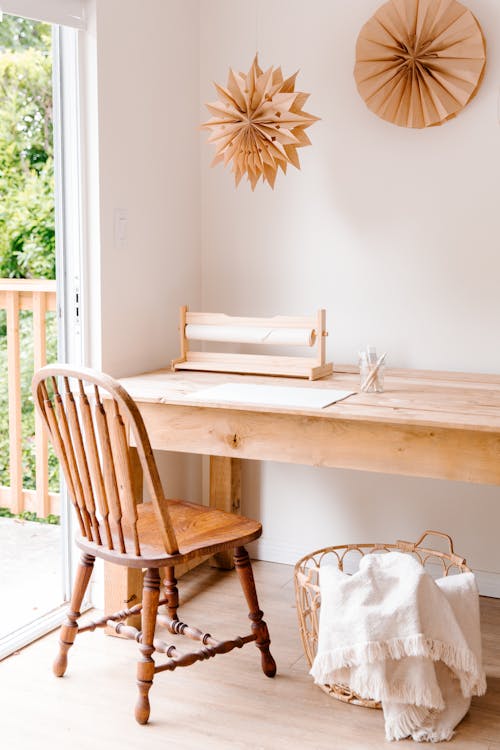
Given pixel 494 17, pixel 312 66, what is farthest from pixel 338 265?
pixel 494 17

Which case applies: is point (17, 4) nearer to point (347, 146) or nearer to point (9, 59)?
point (9, 59)

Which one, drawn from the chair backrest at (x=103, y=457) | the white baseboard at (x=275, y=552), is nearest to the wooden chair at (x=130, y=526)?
the chair backrest at (x=103, y=457)

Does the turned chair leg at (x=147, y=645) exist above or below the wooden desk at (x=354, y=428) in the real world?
below

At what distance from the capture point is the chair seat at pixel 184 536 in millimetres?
2102

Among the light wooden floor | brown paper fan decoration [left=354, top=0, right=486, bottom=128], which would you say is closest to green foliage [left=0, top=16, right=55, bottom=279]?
brown paper fan decoration [left=354, top=0, right=486, bottom=128]

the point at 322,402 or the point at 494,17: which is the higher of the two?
the point at 494,17

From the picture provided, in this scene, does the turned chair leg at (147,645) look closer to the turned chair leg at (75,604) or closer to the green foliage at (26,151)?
the turned chair leg at (75,604)

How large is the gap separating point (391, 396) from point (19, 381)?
1.36 metres

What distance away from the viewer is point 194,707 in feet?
7.36

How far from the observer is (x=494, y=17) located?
2.76m

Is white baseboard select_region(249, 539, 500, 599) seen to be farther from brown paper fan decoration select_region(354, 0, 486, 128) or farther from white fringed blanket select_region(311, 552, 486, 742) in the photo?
brown paper fan decoration select_region(354, 0, 486, 128)

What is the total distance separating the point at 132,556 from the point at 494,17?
1955 millimetres

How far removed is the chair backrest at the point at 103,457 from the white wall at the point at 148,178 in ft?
1.87

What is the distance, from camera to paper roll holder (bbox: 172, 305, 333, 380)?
2.74 meters
